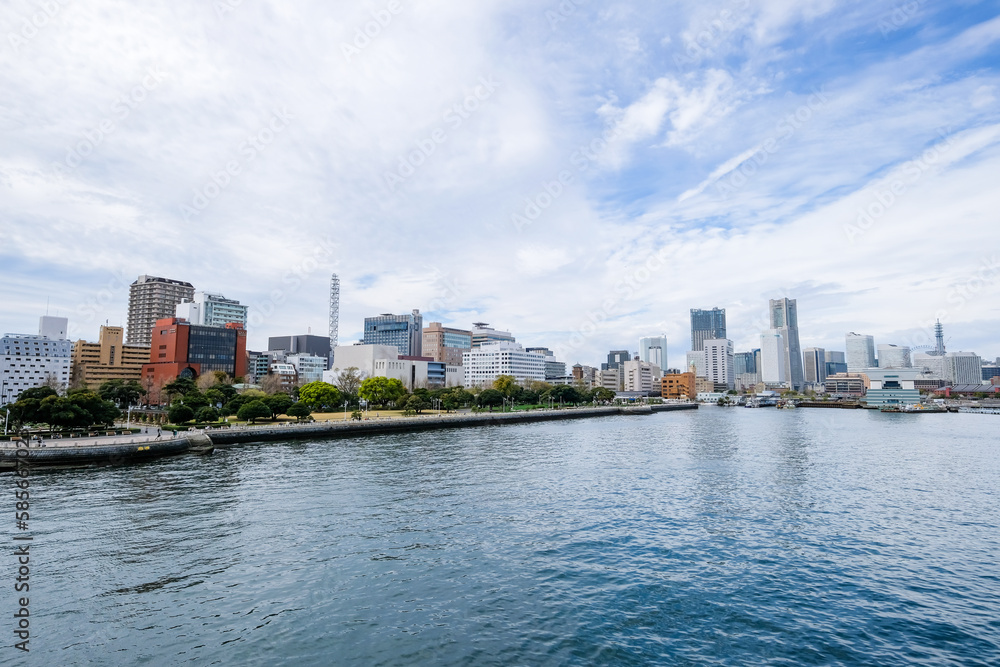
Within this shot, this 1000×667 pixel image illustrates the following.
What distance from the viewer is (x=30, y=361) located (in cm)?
12950

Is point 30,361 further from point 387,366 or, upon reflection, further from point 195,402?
point 195,402

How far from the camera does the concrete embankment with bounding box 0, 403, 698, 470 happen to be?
38.8 m

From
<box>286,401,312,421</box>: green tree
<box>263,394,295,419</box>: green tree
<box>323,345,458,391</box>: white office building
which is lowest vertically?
<box>286,401,312,421</box>: green tree

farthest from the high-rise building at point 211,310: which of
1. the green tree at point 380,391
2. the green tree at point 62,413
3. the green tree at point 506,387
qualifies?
the green tree at point 62,413

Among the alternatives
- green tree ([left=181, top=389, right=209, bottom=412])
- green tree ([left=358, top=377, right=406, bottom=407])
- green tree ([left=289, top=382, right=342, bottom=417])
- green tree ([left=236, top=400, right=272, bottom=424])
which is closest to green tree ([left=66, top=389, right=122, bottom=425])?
green tree ([left=181, top=389, right=209, bottom=412])

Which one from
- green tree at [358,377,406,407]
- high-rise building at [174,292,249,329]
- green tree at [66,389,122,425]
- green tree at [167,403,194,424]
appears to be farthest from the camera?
high-rise building at [174,292,249,329]

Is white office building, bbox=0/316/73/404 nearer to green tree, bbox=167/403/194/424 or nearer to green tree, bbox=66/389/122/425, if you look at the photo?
green tree, bbox=167/403/194/424

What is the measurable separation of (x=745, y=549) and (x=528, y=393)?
388 feet

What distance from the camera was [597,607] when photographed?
15555 mm

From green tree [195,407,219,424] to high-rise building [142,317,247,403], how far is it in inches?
2713

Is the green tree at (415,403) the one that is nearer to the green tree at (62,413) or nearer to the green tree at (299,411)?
the green tree at (299,411)

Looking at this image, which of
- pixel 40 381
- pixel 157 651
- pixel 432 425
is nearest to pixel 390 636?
pixel 157 651

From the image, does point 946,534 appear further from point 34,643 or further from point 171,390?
point 171,390

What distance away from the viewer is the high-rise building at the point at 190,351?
12625 centimetres
